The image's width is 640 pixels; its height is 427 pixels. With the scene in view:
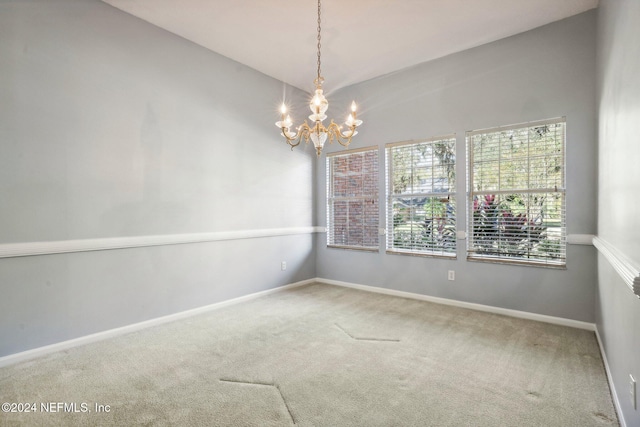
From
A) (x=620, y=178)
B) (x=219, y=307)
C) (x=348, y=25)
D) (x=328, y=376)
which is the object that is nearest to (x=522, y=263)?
(x=620, y=178)

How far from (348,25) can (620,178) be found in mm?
2572

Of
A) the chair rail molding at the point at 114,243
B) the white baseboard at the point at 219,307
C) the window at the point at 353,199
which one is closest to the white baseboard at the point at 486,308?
the white baseboard at the point at 219,307

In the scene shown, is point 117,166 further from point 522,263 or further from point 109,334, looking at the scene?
point 522,263

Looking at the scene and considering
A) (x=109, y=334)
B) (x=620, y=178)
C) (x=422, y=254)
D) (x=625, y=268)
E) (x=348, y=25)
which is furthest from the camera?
(x=422, y=254)

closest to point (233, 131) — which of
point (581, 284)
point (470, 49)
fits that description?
point (470, 49)

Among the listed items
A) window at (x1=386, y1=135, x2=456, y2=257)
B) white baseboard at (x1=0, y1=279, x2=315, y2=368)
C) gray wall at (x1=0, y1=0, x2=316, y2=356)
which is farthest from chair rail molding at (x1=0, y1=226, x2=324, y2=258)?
window at (x1=386, y1=135, x2=456, y2=257)

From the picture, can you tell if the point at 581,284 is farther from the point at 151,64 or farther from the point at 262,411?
the point at 151,64

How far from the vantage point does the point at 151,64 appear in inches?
127

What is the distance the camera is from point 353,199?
480 cm

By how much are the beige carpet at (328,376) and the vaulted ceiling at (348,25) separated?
2931mm

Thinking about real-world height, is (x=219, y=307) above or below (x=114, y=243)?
below

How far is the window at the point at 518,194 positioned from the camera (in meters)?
3.24

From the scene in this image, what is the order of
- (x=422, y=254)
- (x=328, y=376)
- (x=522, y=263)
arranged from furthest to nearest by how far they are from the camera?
(x=422, y=254) < (x=522, y=263) < (x=328, y=376)

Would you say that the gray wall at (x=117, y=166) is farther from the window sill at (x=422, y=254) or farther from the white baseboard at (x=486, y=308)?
the window sill at (x=422, y=254)
